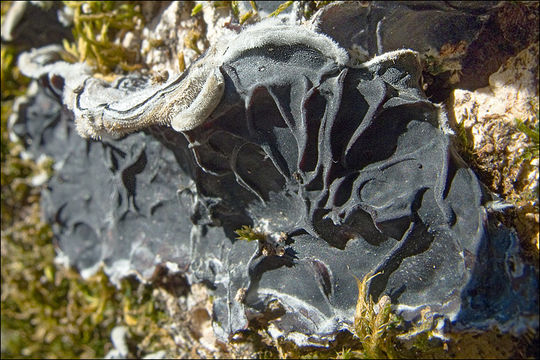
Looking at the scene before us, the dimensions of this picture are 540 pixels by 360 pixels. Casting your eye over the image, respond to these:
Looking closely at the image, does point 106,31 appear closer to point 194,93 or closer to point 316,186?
point 194,93

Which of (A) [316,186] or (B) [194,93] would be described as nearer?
(B) [194,93]

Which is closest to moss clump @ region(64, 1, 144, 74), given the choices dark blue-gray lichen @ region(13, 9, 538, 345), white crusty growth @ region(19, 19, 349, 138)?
dark blue-gray lichen @ region(13, 9, 538, 345)

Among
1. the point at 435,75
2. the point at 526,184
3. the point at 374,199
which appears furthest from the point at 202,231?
the point at 526,184

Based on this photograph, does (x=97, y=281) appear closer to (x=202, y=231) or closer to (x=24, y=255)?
(x=24, y=255)

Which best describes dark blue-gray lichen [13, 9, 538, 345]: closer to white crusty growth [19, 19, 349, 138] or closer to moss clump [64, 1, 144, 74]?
white crusty growth [19, 19, 349, 138]

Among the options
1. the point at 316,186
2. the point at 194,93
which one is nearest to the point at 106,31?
the point at 194,93

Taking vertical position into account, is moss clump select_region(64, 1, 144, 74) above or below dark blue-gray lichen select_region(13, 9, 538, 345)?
above

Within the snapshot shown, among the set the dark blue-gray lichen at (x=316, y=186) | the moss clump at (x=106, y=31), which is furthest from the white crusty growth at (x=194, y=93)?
the moss clump at (x=106, y=31)

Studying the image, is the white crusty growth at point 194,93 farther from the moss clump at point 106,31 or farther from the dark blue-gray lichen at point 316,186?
the moss clump at point 106,31
